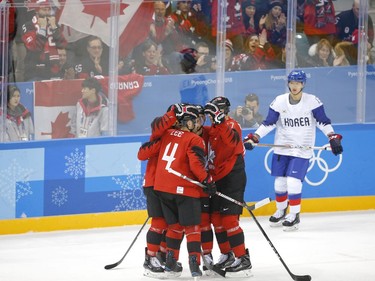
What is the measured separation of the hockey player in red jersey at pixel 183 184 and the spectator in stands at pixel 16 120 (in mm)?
2421

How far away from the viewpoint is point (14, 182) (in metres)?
9.40

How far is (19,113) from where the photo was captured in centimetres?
952

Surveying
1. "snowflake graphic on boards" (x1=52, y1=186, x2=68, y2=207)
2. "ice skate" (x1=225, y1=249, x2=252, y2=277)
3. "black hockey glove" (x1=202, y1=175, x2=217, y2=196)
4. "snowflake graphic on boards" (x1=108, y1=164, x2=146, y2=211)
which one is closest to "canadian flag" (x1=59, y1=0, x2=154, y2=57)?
"snowflake graphic on boards" (x1=108, y1=164, x2=146, y2=211)

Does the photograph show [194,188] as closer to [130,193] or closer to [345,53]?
[130,193]

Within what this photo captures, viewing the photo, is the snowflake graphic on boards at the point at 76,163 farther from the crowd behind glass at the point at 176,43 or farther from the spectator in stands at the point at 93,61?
the spectator in stands at the point at 93,61

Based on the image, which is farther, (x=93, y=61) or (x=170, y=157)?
(x=93, y=61)

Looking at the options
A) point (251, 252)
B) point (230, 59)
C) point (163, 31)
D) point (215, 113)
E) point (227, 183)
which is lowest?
point (251, 252)

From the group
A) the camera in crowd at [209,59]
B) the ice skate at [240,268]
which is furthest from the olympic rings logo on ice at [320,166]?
the ice skate at [240,268]

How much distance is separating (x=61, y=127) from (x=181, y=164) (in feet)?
8.45

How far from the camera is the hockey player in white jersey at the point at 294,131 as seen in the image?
9.58 metres

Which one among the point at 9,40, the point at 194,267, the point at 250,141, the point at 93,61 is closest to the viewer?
the point at 194,267

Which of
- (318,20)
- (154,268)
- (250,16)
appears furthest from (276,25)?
(154,268)

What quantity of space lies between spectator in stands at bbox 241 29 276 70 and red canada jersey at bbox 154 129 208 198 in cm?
312

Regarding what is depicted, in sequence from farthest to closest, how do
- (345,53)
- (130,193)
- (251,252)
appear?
1. (345,53)
2. (130,193)
3. (251,252)
